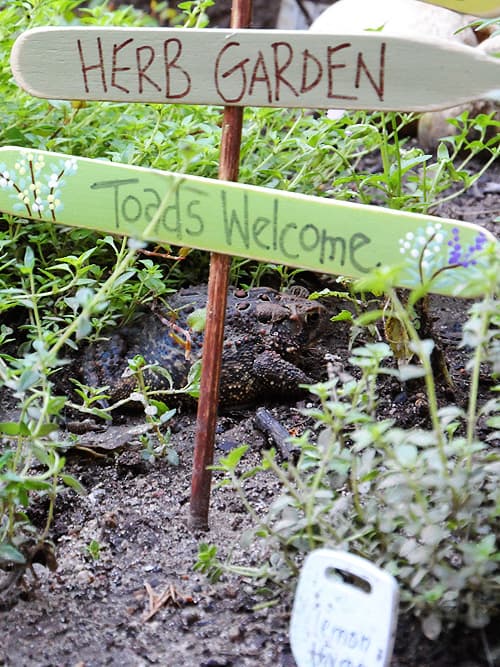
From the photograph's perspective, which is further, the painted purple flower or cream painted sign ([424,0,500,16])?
cream painted sign ([424,0,500,16])

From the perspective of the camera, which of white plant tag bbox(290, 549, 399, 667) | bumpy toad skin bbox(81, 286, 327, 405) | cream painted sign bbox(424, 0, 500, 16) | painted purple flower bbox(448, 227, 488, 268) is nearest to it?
white plant tag bbox(290, 549, 399, 667)

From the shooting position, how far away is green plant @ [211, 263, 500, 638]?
3.69 feet

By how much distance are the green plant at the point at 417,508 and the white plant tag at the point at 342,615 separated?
6 centimetres

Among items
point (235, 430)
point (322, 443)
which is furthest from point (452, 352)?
point (322, 443)

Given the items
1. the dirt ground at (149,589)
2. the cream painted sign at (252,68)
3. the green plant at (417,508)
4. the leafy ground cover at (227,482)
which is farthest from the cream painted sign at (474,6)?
the dirt ground at (149,589)

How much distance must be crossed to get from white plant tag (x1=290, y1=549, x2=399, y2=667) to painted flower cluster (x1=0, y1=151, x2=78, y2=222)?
779mm

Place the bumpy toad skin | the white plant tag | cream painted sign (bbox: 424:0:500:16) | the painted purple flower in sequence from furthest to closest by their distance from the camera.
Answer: the bumpy toad skin → cream painted sign (bbox: 424:0:500:16) → the painted purple flower → the white plant tag

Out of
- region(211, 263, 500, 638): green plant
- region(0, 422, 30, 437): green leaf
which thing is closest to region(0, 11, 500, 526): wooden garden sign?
region(211, 263, 500, 638): green plant

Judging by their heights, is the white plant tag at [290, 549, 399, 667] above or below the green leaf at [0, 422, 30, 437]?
below

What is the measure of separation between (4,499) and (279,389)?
87 centimetres

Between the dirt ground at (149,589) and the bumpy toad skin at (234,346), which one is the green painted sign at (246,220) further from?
the bumpy toad skin at (234,346)

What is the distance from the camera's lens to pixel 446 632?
48.1 inches

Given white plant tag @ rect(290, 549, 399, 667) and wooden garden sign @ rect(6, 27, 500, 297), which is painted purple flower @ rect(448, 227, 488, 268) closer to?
wooden garden sign @ rect(6, 27, 500, 297)

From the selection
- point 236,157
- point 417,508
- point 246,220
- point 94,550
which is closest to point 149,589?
point 94,550
